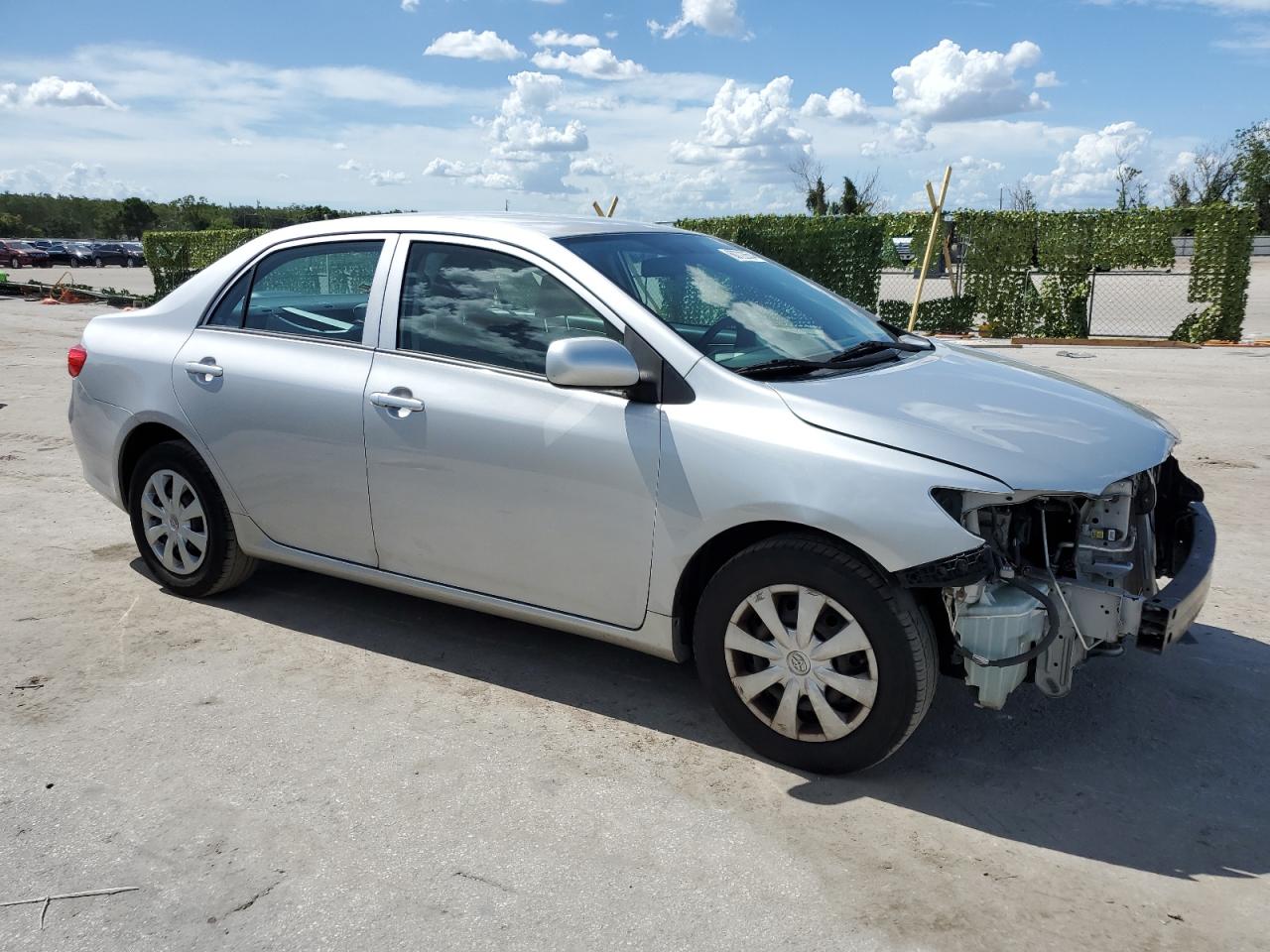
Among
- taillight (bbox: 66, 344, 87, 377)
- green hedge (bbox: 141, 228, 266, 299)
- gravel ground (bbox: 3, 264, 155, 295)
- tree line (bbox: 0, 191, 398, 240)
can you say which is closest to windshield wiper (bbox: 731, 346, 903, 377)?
taillight (bbox: 66, 344, 87, 377)

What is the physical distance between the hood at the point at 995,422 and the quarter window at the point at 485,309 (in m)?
0.85

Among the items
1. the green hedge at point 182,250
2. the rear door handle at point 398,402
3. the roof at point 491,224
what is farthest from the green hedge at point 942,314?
the rear door handle at point 398,402

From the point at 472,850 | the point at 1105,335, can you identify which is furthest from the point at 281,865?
the point at 1105,335

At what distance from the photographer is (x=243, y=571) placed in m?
5.14

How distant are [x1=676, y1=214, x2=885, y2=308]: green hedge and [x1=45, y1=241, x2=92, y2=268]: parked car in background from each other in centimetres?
4909

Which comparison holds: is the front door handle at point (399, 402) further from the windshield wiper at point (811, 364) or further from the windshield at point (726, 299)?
the windshield wiper at point (811, 364)

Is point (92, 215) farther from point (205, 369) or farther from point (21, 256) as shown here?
point (205, 369)

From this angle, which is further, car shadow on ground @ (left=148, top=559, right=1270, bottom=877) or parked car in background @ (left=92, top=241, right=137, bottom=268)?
parked car in background @ (left=92, top=241, right=137, bottom=268)

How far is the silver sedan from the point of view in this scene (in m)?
3.30

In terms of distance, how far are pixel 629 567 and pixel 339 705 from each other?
1253 millimetres

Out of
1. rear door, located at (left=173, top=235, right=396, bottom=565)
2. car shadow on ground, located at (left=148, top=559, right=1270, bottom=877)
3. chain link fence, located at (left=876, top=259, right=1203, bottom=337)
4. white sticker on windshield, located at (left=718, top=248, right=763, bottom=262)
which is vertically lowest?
car shadow on ground, located at (left=148, top=559, right=1270, bottom=877)

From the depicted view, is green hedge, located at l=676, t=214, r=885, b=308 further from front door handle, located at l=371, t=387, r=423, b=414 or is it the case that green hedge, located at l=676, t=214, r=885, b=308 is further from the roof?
front door handle, located at l=371, t=387, r=423, b=414

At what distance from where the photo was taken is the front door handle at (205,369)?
4.73m

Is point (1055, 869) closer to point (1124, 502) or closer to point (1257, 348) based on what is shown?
point (1124, 502)
